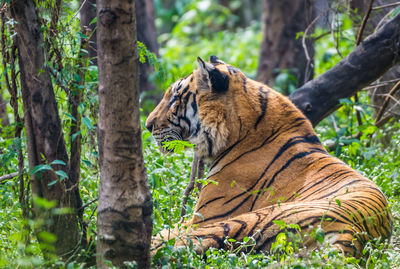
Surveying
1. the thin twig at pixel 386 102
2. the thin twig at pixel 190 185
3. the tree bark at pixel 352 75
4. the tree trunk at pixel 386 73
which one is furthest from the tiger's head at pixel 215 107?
the tree trunk at pixel 386 73

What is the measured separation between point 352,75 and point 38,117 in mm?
3674

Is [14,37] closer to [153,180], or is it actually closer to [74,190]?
[74,190]

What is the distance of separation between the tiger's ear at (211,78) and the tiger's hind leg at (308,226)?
1225 mm

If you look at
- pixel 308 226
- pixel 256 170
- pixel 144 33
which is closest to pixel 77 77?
pixel 256 170

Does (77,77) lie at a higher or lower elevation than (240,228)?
higher

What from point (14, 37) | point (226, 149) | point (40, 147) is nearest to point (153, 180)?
point (226, 149)

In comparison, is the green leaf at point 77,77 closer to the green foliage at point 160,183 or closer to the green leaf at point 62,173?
the green foliage at point 160,183

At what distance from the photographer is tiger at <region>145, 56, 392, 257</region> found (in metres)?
3.04

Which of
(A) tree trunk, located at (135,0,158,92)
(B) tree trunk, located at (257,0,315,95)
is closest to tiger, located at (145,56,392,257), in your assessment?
(A) tree trunk, located at (135,0,158,92)

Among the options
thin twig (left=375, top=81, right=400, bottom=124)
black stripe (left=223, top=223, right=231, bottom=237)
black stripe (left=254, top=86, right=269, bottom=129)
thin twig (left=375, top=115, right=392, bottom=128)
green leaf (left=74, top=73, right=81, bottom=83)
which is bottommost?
black stripe (left=223, top=223, right=231, bottom=237)

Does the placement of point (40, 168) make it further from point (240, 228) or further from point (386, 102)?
point (386, 102)

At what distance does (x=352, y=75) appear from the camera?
17.7ft

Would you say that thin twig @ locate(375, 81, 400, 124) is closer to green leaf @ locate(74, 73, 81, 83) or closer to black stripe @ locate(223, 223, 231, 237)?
black stripe @ locate(223, 223, 231, 237)

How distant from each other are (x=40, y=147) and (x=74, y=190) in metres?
0.36
